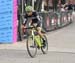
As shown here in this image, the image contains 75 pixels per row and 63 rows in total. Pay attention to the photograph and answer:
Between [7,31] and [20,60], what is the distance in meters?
4.67

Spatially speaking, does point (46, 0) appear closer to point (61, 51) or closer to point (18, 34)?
point (18, 34)

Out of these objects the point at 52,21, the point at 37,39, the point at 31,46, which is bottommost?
the point at 52,21

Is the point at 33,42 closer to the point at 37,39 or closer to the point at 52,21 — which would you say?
the point at 37,39

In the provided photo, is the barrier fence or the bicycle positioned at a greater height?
the bicycle

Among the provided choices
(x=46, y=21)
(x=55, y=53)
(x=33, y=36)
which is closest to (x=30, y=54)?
(x=33, y=36)

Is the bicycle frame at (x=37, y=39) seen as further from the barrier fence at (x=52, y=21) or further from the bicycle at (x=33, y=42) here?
the barrier fence at (x=52, y=21)

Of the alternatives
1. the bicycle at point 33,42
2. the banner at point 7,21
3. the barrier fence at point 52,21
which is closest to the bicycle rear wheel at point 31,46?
the bicycle at point 33,42

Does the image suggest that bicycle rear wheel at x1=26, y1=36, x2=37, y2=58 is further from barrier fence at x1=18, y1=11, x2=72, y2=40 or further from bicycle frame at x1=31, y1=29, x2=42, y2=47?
barrier fence at x1=18, y1=11, x2=72, y2=40

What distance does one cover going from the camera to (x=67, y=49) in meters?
14.0

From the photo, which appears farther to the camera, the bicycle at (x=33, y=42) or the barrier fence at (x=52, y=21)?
the barrier fence at (x=52, y=21)

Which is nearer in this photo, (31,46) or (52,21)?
(31,46)

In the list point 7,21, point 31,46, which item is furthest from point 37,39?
point 7,21

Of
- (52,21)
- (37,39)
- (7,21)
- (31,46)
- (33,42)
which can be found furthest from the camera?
(52,21)

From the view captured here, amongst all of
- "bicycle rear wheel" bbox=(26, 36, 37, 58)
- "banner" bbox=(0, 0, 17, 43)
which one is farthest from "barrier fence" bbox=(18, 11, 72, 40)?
"bicycle rear wheel" bbox=(26, 36, 37, 58)
